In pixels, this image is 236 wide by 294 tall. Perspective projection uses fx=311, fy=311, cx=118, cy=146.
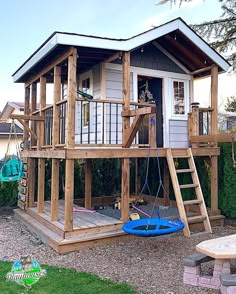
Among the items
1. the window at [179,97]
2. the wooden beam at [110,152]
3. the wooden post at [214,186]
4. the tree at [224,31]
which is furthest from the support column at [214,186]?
the tree at [224,31]

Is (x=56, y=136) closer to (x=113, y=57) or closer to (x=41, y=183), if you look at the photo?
(x=41, y=183)

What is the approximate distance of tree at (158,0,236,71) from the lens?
980 cm

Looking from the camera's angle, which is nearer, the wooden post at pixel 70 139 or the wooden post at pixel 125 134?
the wooden post at pixel 70 139

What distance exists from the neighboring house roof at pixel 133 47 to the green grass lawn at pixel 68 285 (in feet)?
11.4

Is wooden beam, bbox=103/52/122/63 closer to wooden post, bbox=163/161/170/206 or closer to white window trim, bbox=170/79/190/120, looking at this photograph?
white window trim, bbox=170/79/190/120

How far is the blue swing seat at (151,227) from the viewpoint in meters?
4.16

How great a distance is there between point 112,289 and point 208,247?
3.91ft

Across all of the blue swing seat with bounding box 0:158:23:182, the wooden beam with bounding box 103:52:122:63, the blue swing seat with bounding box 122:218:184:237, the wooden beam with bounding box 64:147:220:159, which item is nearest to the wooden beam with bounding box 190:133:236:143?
the wooden beam with bounding box 64:147:220:159

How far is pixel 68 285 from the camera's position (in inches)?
144

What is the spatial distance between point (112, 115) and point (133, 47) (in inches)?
61.7

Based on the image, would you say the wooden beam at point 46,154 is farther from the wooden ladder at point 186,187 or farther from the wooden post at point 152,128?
the wooden ladder at point 186,187

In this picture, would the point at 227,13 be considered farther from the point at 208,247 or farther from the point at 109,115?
the point at 208,247

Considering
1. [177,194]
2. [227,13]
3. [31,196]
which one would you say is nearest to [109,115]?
[177,194]

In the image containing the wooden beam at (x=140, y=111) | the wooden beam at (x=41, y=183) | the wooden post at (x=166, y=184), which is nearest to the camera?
the wooden beam at (x=140, y=111)
